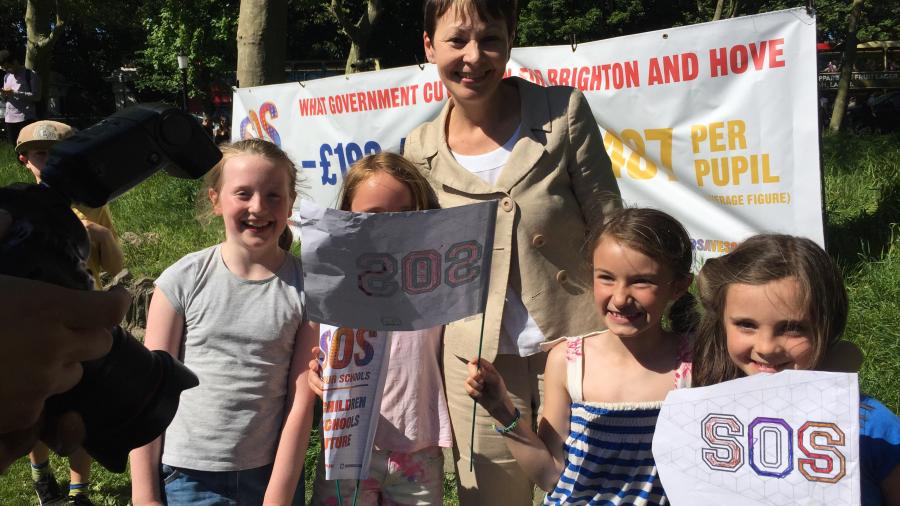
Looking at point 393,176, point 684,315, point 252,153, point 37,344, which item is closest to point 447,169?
point 393,176

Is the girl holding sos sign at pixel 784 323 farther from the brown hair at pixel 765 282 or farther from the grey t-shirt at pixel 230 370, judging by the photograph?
the grey t-shirt at pixel 230 370

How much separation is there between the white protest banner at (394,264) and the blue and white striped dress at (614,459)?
43 centimetres

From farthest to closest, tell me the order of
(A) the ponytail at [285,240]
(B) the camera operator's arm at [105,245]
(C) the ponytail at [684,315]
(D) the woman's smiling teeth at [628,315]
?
(B) the camera operator's arm at [105,245] < (A) the ponytail at [285,240] < (C) the ponytail at [684,315] < (D) the woman's smiling teeth at [628,315]

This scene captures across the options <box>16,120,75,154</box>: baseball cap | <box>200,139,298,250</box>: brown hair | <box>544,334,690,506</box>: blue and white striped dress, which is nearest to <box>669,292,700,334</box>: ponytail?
<box>544,334,690,506</box>: blue and white striped dress

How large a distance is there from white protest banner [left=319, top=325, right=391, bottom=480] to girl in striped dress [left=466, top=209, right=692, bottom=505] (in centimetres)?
36

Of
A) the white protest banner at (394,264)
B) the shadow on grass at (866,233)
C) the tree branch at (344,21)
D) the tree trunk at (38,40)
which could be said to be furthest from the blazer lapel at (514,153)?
the tree trunk at (38,40)

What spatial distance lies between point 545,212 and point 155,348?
1188 mm

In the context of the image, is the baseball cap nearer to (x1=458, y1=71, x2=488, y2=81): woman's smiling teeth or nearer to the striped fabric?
(x1=458, y1=71, x2=488, y2=81): woman's smiling teeth

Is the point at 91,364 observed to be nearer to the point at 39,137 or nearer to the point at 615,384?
the point at 615,384

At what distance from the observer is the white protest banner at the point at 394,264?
1978mm

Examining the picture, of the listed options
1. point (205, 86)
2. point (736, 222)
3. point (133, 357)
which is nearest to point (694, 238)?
point (736, 222)

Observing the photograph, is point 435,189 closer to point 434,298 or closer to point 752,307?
point 434,298

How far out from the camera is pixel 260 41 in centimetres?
855

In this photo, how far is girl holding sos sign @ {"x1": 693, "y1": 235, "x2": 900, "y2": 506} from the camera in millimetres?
1769
